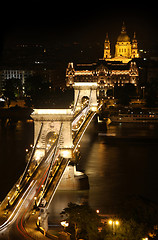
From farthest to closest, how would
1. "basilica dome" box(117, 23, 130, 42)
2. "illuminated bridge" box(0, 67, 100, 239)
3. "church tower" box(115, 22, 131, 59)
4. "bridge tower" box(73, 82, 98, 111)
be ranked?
"church tower" box(115, 22, 131, 59)
"basilica dome" box(117, 23, 130, 42)
"bridge tower" box(73, 82, 98, 111)
"illuminated bridge" box(0, 67, 100, 239)

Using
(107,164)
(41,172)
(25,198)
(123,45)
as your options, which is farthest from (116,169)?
(123,45)

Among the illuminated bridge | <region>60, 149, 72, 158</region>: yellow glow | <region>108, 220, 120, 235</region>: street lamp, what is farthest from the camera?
<region>60, 149, 72, 158</region>: yellow glow

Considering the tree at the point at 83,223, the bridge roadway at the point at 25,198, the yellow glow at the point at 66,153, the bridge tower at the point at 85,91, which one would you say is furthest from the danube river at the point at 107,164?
the tree at the point at 83,223

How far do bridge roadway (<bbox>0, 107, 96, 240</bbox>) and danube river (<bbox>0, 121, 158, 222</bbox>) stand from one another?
3.43 feet

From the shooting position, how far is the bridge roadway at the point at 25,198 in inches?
774

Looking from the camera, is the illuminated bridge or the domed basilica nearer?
the illuminated bridge

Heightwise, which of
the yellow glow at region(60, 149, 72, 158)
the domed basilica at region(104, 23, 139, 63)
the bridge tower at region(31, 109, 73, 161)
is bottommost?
the yellow glow at region(60, 149, 72, 158)

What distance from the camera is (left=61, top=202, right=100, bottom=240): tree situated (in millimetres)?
19102

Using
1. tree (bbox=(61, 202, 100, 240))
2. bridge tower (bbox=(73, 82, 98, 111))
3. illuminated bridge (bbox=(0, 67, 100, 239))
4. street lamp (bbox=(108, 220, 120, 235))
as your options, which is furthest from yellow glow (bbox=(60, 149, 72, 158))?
bridge tower (bbox=(73, 82, 98, 111))

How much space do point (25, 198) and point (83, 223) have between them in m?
3.62

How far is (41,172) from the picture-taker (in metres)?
26.2

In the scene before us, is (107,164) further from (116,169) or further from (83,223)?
(83,223)

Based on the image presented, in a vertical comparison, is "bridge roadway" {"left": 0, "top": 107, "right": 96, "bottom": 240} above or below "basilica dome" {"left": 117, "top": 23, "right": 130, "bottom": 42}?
below

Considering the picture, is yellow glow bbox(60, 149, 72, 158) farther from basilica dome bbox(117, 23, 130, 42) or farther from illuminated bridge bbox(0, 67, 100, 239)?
basilica dome bbox(117, 23, 130, 42)
